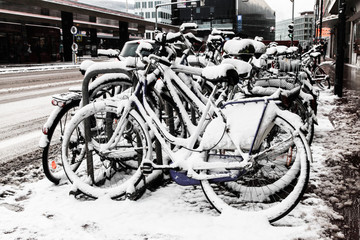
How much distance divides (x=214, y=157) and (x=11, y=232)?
1790 mm

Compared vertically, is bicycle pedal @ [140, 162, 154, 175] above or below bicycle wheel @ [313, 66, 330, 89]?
below

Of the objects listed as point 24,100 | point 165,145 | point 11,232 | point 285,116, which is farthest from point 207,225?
point 24,100

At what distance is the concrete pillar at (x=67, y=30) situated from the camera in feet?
111

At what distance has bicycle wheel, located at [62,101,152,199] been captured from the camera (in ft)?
11.2

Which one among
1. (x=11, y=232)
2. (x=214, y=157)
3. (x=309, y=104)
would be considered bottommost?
(x=11, y=232)

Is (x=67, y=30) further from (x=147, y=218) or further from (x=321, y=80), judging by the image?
(x=147, y=218)

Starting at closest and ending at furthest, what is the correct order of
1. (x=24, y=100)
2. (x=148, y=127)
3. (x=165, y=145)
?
(x=165, y=145) < (x=148, y=127) < (x=24, y=100)

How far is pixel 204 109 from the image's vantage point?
308 cm

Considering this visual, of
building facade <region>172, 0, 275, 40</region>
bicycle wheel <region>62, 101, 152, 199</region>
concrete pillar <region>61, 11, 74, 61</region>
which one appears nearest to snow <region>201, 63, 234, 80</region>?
bicycle wheel <region>62, 101, 152, 199</region>

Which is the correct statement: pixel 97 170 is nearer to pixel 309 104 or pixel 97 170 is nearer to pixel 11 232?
pixel 11 232

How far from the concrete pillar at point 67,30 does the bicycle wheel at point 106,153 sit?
32605 millimetres

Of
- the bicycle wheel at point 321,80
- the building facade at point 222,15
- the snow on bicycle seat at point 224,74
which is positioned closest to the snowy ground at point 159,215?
the snow on bicycle seat at point 224,74

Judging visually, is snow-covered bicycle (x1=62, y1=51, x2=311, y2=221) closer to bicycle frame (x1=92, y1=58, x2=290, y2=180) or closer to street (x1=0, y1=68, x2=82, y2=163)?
bicycle frame (x1=92, y1=58, x2=290, y2=180)

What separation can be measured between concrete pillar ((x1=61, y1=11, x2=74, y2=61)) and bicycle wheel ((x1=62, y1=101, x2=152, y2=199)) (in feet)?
107
